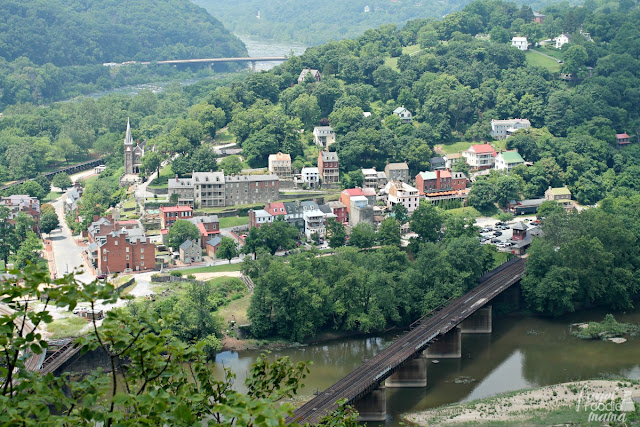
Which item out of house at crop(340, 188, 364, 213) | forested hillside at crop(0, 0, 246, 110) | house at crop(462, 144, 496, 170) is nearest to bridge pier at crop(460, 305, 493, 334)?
house at crop(340, 188, 364, 213)

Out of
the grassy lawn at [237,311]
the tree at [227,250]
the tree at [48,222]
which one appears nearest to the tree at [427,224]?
the tree at [227,250]

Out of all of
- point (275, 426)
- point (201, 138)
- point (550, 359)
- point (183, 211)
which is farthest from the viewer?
point (201, 138)

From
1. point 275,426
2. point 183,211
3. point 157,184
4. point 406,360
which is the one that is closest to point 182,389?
point 275,426

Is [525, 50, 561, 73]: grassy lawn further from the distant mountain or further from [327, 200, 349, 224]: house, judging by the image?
the distant mountain

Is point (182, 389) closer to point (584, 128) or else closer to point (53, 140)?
point (584, 128)

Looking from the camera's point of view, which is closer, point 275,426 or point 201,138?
point 275,426

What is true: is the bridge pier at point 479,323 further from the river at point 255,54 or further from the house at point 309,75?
the river at point 255,54

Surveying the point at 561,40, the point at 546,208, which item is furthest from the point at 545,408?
the point at 561,40
